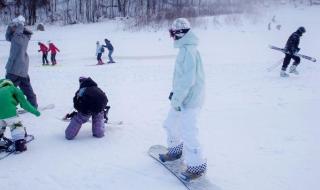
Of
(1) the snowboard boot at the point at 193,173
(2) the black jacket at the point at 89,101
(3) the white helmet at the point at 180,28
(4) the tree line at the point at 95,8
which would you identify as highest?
(4) the tree line at the point at 95,8

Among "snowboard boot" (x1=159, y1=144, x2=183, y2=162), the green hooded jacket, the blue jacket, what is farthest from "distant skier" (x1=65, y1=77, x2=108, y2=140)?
the blue jacket

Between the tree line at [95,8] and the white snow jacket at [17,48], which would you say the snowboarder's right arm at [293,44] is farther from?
the tree line at [95,8]

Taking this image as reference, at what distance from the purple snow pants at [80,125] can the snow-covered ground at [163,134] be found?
0.12 m

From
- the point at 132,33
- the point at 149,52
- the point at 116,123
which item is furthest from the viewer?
the point at 132,33

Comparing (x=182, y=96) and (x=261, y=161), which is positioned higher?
(x=182, y=96)

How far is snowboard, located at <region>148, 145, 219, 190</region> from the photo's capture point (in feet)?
15.4

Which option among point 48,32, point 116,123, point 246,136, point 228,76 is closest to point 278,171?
point 246,136

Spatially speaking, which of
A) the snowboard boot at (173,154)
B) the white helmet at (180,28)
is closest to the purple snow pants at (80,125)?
the snowboard boot at (173,154)

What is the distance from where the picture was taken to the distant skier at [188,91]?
14.9 ft

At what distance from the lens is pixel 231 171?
5.26m

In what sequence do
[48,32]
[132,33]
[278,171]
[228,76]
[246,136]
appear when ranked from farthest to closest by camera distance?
[48,32] < [132,33] < [228,76] < [246,136] < [278,171]

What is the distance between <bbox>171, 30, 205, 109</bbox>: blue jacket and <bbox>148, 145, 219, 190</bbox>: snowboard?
88 cm

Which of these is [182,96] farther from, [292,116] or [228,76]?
[228,76]

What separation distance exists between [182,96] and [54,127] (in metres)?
3.21
